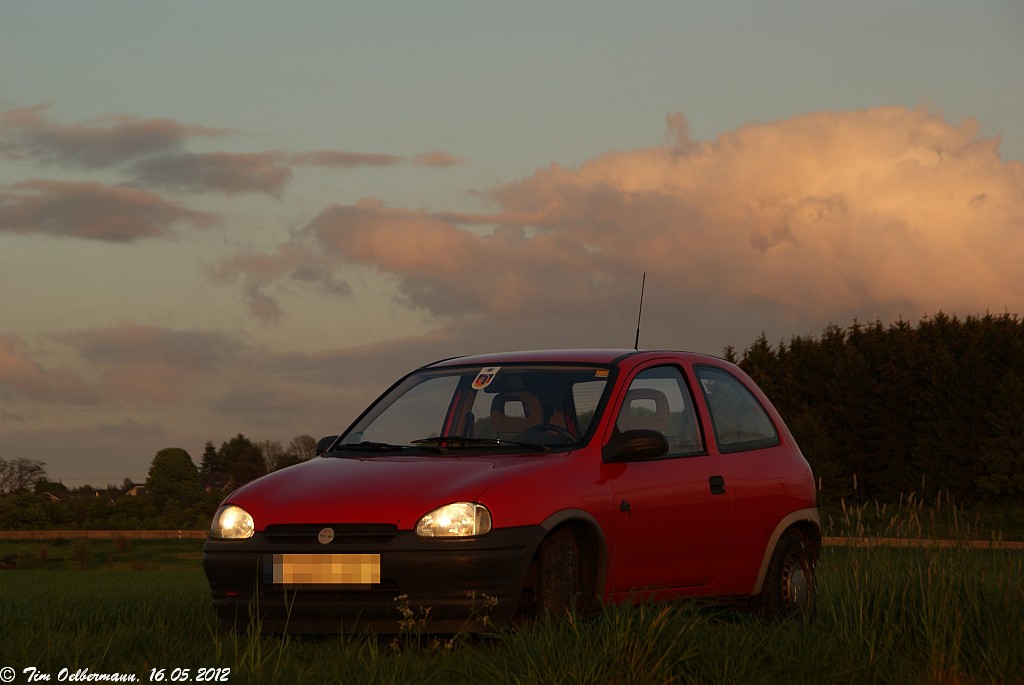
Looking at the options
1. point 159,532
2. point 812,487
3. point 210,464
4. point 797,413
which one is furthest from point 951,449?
point 210,464

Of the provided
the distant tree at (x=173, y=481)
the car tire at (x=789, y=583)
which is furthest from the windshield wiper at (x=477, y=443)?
the distant tree at (x=173, y=481)

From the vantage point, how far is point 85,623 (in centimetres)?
916

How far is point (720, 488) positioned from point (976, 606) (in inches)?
69.4

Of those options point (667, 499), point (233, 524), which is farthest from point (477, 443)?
point (233, 524)

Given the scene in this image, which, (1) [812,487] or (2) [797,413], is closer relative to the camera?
(1) [812,487]

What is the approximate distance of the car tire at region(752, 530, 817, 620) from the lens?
30.6 ft

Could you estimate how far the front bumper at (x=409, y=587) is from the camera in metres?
7.24

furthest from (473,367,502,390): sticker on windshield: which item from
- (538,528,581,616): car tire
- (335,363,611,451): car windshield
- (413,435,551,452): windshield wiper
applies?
(538,528,581,616): car tire

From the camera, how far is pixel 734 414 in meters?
9.64

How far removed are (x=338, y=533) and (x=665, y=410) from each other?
2.47m

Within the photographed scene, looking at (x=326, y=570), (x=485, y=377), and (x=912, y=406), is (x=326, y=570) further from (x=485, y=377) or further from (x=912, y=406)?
(x=912, y=406)

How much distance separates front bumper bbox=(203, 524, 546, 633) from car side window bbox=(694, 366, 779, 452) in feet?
7.68

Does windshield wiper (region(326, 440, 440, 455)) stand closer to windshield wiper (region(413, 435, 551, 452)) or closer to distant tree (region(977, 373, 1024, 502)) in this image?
windshield wiper (region(413, 435, 551, 452))

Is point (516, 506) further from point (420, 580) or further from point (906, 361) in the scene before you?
point (906, 361)
